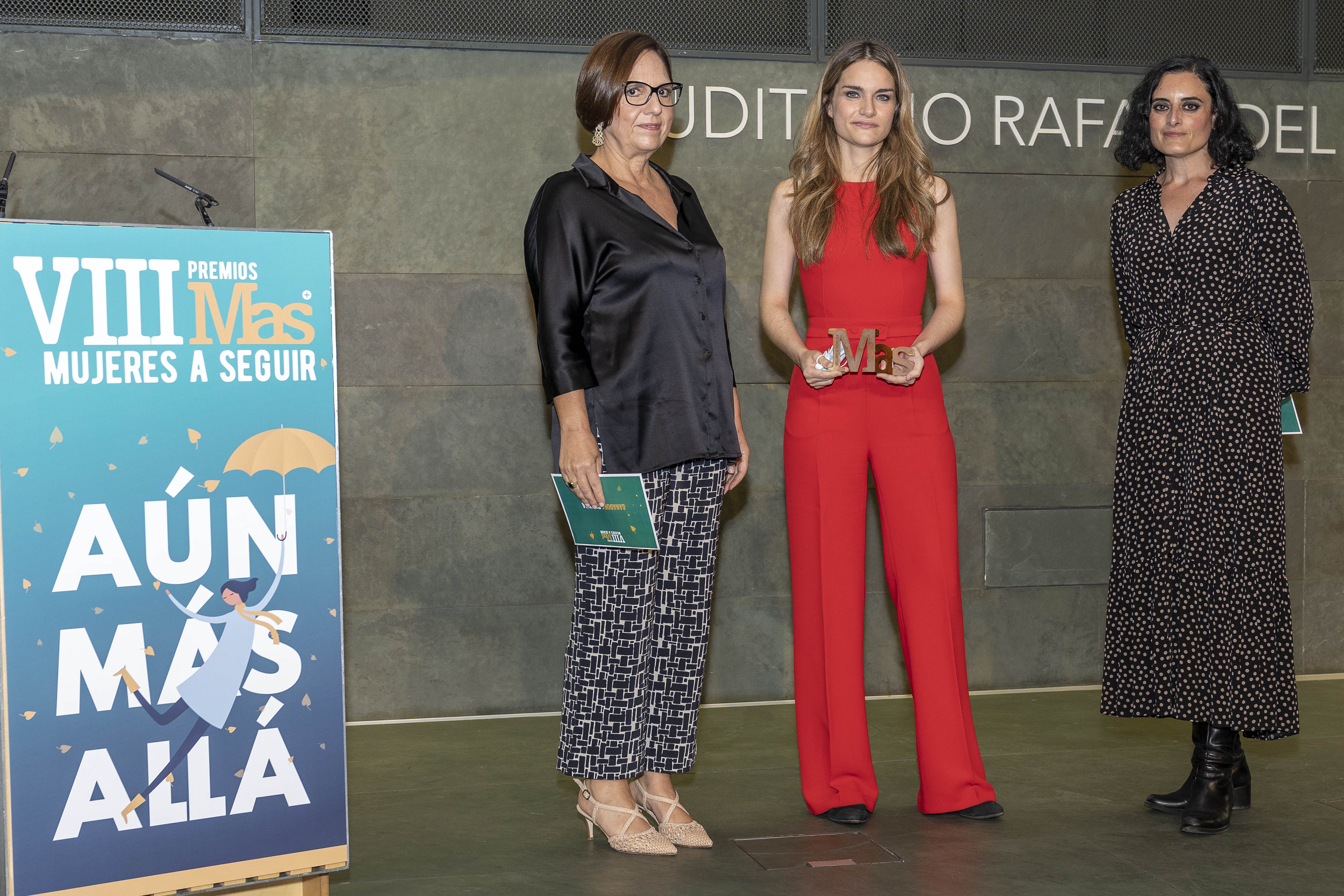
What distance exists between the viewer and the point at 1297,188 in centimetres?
486

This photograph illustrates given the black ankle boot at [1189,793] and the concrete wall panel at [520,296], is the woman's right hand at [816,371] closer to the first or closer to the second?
the black ankle boot at [1189,793]

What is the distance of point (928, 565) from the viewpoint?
10.3 ft

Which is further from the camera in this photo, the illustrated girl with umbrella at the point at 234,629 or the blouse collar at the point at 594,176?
the blouse collar at the point at 594,176

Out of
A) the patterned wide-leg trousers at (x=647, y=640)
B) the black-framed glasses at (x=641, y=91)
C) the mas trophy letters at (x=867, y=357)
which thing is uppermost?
the black-framed glasses at (x=641, y=91)

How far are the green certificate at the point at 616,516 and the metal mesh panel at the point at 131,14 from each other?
2264mm

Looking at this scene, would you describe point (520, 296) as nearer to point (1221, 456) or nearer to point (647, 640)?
point (647, 640)

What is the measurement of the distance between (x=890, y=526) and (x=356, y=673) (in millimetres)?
2005

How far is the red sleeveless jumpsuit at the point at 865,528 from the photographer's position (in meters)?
3.13

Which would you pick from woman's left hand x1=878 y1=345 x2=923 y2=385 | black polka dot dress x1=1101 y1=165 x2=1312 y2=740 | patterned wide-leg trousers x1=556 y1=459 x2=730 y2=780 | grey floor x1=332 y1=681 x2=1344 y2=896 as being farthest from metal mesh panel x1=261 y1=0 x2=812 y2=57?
grey floor x1=332 y1=681 x2=1344 y2=896

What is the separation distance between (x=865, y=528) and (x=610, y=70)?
3.99 ft

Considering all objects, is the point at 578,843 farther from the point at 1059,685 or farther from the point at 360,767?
the point at 1059,685

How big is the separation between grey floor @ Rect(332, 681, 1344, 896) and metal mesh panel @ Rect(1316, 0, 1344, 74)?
91.1 inches

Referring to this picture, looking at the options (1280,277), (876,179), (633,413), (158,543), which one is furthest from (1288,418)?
(158,543)

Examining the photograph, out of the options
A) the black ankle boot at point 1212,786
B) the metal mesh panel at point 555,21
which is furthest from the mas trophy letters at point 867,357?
the metal mesh panel at point 555,21
